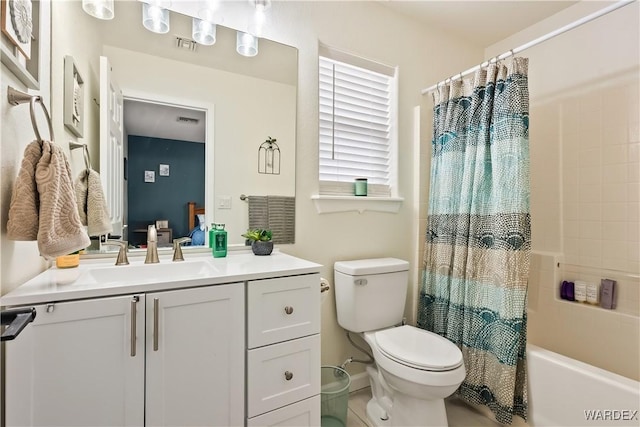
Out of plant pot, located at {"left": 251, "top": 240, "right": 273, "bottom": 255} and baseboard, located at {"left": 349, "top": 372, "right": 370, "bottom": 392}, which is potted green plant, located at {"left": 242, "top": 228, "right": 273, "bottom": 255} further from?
baseboard, located at {"left": 349, "top": 372, "right": 370, "bottom": 392}

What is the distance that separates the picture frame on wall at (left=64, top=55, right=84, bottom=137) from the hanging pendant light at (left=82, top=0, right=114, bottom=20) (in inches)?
10.2

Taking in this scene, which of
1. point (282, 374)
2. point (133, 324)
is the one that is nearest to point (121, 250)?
point (133, 324)

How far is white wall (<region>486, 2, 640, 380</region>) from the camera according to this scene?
1.87 meters

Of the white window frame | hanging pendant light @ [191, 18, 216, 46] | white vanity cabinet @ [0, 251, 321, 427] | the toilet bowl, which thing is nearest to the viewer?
white vanity cabinet @ [0, 251, 321, 427]

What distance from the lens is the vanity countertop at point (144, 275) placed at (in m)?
0.89

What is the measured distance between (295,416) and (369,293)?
76 cm

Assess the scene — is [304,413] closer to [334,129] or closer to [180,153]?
[180,153]

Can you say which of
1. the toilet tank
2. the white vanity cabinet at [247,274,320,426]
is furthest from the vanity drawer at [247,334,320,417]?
the toilet tank

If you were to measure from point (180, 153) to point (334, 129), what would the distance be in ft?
3.11

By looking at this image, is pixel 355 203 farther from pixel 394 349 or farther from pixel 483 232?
pixel 394 349

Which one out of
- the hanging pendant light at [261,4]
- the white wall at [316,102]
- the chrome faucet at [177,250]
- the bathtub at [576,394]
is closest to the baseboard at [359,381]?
the white wall at [316,102]

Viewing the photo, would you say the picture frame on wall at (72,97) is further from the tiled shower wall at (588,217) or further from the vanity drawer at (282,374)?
the tiled shower wall at (588,217)

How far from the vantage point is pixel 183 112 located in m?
1.53

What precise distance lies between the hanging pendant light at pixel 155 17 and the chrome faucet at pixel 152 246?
36.0 inches
